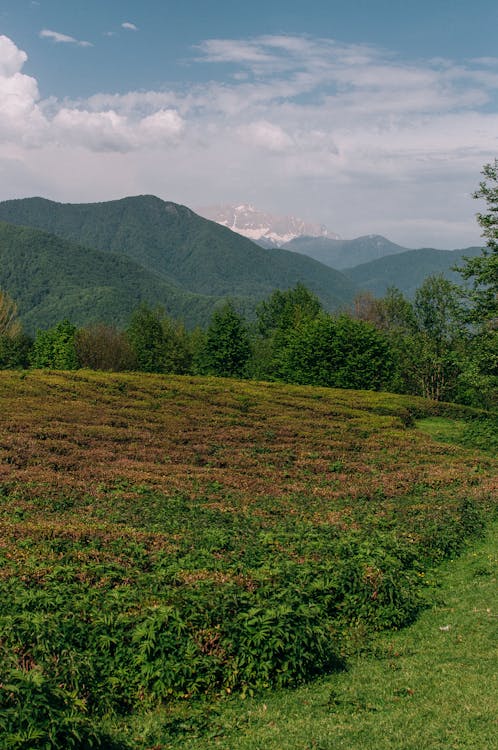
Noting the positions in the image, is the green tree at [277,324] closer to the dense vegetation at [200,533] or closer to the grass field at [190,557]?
the dense vegetation at [200,533]

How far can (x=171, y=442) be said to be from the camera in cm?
2948

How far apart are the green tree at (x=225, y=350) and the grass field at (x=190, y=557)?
5190 centimetres

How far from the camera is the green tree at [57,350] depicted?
91688 millimetres

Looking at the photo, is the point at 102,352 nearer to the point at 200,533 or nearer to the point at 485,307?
the point at 485,307

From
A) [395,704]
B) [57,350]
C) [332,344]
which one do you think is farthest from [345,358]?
[395,704]

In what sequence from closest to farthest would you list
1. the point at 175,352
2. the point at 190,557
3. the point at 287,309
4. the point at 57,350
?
1. the point at 190,557
2. the point at 57,350
3. the point at 175,352
4. the point at 287,309

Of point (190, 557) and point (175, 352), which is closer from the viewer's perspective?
point (190, 557)

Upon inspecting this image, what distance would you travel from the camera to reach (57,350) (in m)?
94.9

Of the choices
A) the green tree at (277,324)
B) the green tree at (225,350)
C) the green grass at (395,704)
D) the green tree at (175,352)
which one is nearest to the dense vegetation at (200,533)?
the green grass at (395,704)

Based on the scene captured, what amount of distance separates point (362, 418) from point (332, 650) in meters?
30.2

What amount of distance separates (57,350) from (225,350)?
88.6 ft

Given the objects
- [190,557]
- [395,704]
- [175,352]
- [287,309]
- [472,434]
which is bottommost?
[395,704]

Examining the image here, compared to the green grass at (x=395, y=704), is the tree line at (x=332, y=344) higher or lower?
higher

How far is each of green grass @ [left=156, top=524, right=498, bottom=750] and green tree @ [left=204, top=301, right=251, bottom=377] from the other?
242 ft
